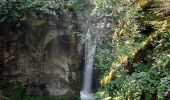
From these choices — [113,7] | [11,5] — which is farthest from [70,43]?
[113,7]

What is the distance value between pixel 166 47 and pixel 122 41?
1.43 meters

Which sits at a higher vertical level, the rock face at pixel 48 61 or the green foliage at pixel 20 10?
the green foliage at pixel 20 10

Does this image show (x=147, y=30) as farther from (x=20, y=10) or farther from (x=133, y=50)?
(x=20, y=10)

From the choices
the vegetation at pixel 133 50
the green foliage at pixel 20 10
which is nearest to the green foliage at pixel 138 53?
the vegetation at pixel 133 50

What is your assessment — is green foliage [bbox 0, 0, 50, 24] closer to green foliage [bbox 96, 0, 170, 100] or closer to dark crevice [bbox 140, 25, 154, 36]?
green foliage [bbox 96, 0, 170, 100]

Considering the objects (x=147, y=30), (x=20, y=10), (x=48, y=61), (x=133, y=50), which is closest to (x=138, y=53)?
(x=133, y=50)

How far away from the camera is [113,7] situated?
27.3 ft

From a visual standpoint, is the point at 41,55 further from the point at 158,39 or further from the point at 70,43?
the point at 158,39

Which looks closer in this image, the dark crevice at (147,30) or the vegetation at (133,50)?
the vegetation at (133,50)

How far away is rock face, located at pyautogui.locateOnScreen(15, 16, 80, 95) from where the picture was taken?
33.7 ft

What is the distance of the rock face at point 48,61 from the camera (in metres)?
10.3

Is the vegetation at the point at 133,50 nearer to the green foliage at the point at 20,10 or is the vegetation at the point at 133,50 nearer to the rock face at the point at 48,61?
the green foliage at the point at 20,10

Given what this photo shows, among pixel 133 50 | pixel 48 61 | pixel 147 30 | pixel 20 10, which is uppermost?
pixel 20 10

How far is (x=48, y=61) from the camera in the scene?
1066cm
